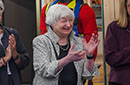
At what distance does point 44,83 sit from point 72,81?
0.66 feet

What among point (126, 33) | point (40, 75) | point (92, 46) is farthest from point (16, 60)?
point (126, 33)

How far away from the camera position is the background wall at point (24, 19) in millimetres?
5094

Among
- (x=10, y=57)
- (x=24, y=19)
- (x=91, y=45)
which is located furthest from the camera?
(x=24, y=19)

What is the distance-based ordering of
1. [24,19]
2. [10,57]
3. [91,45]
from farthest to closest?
[24,19], [10,57], [91,45]

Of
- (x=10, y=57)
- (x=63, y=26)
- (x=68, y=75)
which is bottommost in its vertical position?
(x=68, y=75)

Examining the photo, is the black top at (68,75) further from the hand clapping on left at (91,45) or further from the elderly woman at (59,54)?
the hand clapping on left at (91,45)

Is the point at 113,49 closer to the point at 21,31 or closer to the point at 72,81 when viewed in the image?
the point at 72,81

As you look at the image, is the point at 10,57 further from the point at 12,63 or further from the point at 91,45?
the point at 91,45

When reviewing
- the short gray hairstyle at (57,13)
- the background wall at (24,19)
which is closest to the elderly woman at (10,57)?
the short gray hairstyle at (57,13)

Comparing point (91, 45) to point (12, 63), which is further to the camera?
point (12, 63)

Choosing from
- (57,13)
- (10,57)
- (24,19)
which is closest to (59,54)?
(57,13)

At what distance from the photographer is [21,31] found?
520 centimetres

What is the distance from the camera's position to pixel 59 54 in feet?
6.35

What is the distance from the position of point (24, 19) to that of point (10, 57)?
10.6ft
